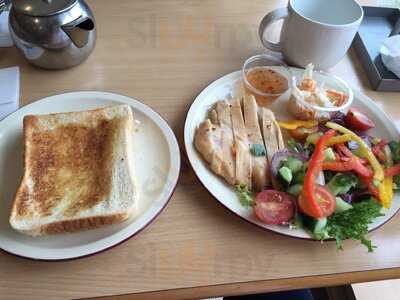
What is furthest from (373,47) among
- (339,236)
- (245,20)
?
(339,236)

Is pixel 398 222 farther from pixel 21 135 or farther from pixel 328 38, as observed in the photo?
pixel 21 135

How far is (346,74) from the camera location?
107 centimetres

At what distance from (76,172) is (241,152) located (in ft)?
1.06

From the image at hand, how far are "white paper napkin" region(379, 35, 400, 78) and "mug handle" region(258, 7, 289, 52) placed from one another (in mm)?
273

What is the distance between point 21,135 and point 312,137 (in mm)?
620

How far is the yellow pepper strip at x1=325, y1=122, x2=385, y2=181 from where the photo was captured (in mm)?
787

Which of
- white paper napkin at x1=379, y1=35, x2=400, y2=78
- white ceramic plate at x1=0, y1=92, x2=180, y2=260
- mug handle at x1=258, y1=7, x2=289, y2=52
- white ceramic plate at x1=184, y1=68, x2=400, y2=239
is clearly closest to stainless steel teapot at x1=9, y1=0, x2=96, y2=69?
white ceramic plate at x1=0, y1=92, x2=180, y2=260

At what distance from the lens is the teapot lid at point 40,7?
2.81 ft

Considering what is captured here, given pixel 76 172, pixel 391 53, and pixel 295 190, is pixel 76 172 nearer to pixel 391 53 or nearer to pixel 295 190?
pixel 295 190

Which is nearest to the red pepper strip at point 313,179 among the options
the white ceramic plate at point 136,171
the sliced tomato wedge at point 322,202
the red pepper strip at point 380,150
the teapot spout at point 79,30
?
the sliced tomato wedge at point 322,202

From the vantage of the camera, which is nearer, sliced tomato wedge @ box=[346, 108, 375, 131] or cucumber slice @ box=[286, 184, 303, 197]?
cucumber slice @ box=[286, 184, 303, 197]

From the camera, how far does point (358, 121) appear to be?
90 centimetres

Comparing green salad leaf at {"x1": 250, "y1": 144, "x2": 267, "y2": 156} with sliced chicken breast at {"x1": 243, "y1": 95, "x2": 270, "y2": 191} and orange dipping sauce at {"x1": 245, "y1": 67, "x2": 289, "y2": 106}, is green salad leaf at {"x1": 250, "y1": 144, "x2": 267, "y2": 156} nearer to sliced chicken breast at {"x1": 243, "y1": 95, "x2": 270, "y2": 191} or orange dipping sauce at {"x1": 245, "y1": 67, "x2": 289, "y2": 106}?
sliced chicken breast at {"x1": 243, "y1": 95, "x2": 270, "y2": 191}

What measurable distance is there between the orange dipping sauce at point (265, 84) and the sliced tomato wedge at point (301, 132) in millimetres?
105
